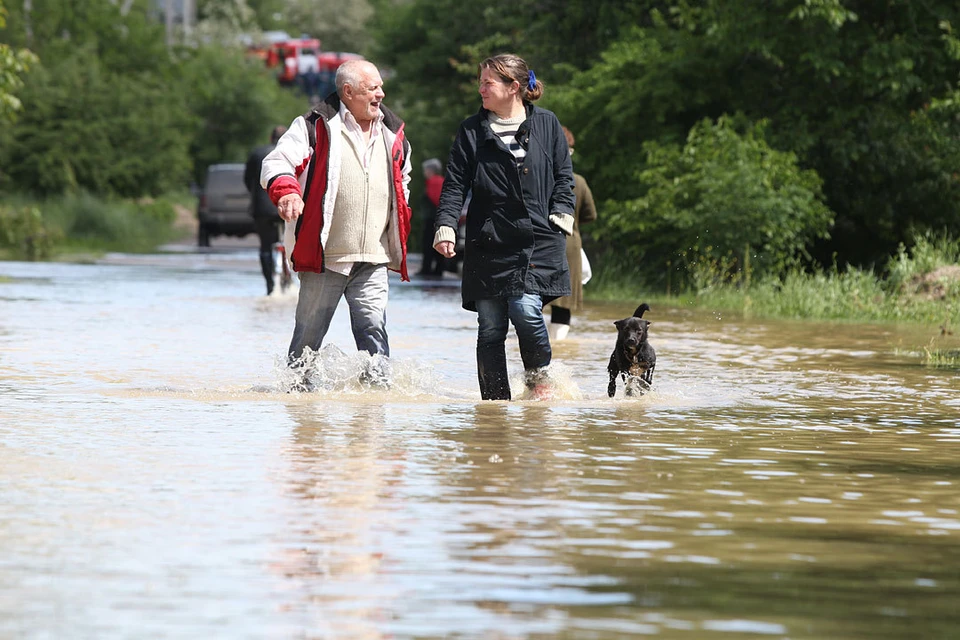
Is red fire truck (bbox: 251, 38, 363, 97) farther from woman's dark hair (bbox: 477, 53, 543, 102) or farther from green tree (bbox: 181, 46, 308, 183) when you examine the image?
woman's dark hair (bbox: 477, 53, 543, 102)

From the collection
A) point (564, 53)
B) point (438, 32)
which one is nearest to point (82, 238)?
point (438, 32)

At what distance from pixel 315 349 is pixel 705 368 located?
3864 mm

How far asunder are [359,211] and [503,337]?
40.8 inches

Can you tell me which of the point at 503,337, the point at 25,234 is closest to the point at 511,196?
the point at 503,337

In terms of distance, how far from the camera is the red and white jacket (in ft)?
36.8

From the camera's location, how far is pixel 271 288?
925 inches

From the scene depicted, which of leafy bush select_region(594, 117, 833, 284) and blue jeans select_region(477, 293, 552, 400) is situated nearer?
blue jeans select_region(477, 293, 552, 400)

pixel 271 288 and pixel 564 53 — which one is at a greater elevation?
pixel 564 53

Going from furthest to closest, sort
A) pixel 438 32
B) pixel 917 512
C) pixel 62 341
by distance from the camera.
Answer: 1. pixel 438 32
2. pixel 62 341
3. pixel 917 512

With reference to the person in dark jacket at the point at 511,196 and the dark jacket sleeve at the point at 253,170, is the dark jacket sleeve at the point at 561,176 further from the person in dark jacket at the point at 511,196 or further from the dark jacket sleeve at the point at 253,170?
the dark jacket sleeve at the point at 253,170

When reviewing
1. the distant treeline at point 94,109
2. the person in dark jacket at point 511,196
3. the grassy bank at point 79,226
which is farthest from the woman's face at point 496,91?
the distant treeline at point 94,109

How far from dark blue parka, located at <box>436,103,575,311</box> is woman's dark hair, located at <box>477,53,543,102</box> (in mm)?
138

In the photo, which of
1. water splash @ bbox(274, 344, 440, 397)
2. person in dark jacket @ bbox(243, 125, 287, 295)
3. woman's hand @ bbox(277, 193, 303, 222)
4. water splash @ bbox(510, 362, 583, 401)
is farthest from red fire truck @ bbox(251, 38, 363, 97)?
woman's hand @ bbox(277, 193, 303, 222)

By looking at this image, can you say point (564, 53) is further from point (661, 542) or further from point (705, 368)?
point (661, 542)
